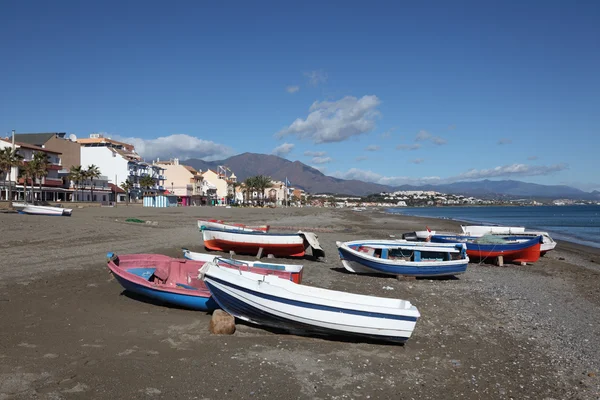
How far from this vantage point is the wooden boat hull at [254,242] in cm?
1972

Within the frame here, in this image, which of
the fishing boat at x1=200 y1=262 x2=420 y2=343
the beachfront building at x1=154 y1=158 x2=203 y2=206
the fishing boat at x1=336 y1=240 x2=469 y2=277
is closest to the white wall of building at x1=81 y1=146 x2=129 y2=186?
the beachfront building at x1=154 y1=158 x2=203 y2=206

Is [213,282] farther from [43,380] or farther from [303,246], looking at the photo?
[303,246]

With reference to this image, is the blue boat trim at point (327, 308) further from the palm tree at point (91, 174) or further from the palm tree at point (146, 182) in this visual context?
the palm tree at point (146, 182)

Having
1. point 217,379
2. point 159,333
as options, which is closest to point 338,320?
point 217,379

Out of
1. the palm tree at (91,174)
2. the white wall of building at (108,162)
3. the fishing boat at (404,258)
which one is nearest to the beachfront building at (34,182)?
the palm tree at (91,174)

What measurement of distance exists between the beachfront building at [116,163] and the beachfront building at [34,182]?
1388cm

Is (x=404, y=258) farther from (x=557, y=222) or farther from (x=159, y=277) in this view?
(x=557, y=222)

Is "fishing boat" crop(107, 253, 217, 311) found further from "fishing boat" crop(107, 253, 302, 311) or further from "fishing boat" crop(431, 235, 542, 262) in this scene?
"fishing boat" crop(431, 235, 542, 262)

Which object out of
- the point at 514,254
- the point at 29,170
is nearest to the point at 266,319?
the point at 514,254

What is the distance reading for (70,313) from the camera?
988cm

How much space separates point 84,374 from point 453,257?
566 inches

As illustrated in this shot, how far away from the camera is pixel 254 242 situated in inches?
792

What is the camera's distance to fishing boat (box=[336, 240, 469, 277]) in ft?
52.4

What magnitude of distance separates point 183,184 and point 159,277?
10457cm
